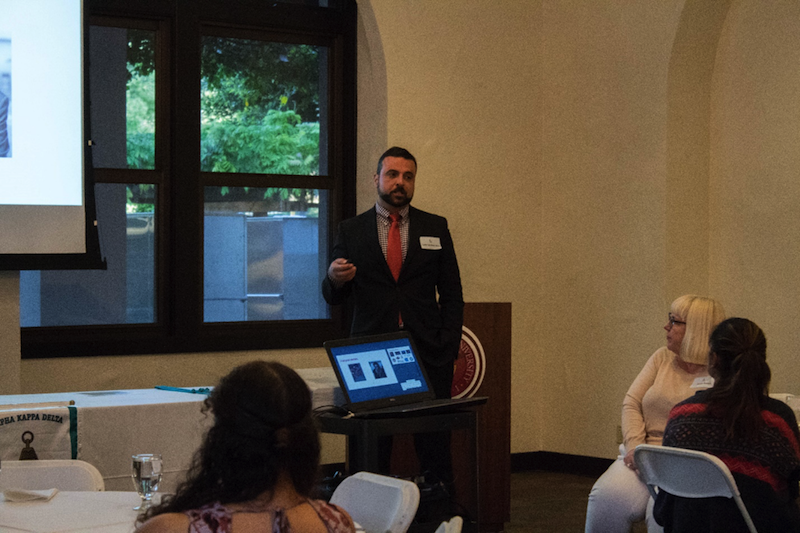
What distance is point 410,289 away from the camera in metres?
3.99

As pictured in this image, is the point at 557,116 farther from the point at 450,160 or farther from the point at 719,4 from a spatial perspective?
the point at 719,4

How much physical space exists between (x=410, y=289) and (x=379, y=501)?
6.41 feet

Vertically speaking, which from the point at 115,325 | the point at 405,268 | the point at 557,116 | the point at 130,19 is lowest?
the point at 115,325

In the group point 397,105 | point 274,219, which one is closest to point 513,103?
point 397,105

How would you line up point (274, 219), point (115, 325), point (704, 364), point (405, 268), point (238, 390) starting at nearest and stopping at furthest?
point (238, 390) → point (704, 364) → point (405, 268) → point (115, 325) → point (274, 219)

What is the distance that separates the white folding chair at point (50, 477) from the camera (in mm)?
2496

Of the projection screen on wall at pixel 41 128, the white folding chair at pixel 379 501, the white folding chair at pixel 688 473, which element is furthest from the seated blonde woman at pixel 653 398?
the projection screen on wall at pixel 41 128

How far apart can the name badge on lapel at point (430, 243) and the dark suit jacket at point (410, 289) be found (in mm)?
13

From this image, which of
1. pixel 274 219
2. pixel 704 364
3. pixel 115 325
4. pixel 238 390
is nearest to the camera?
pixel 238 390

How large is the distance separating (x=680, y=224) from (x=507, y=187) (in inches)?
41.4

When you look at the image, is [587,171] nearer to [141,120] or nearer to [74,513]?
[141,120]

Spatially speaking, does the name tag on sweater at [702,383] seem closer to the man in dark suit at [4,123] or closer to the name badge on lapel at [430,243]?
the name badge on lapel at [430,243]

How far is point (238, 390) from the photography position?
1555 millimetres

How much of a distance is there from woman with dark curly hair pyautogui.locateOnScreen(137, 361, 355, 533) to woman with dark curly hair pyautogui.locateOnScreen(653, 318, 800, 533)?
4.74 ft
